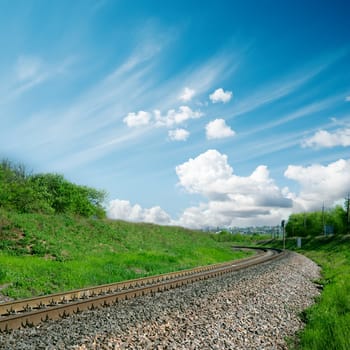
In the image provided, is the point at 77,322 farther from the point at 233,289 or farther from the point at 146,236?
the point at 146,236

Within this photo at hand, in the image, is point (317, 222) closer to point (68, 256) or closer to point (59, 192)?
point (59, 192)

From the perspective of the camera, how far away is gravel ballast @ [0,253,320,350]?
7.81 m

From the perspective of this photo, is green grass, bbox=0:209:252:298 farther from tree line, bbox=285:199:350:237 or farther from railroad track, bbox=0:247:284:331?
tree line, bbox=285:199:350:237

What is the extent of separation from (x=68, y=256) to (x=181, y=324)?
16900mm

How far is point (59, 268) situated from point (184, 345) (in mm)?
12603

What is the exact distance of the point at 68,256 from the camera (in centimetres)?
2466

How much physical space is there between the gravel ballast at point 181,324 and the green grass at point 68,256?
5.59m

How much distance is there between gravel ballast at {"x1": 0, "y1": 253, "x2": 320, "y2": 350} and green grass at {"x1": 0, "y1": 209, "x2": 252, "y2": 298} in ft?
18.3

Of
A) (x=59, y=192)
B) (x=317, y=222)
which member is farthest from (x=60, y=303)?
(x=317, y=222)

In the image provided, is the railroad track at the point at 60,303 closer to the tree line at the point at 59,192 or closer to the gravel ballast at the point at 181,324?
the gravel ballast at the point at 181,324

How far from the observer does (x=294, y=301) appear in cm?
1461

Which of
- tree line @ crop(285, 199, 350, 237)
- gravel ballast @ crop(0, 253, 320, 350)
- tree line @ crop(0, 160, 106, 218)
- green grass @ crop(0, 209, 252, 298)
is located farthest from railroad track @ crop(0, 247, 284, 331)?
tree line @ crop(285, 199, 350, 237)

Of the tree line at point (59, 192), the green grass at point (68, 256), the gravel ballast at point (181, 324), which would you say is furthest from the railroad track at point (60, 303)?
the tree line at point (59, 192)

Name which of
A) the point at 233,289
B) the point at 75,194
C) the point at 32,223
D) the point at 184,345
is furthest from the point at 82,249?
the point at 75,194
